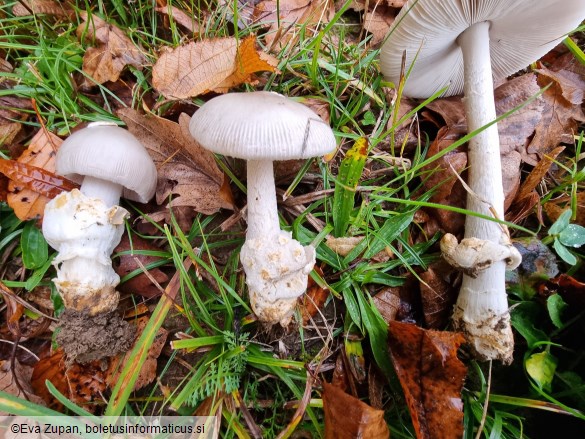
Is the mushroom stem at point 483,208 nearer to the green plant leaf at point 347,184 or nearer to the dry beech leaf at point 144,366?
the green plant leaf at point 347,184

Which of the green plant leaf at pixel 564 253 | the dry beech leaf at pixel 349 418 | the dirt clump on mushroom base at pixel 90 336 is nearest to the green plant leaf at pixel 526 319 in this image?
the green plant leaf at pixel 564 253

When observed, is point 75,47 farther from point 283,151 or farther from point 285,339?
point 285,339

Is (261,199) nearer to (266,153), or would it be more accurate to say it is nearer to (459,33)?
(266,153)

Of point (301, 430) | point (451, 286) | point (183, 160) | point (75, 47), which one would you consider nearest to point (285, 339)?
point (301, 430)

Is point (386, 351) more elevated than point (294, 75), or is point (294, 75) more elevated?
point (294, 75)

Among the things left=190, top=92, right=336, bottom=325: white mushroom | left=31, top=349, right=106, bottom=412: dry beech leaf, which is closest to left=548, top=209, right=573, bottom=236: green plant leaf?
left=190, top=92, right=336, bottom=325: white mushroom

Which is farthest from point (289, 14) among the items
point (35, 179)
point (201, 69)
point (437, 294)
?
point (437, 294)

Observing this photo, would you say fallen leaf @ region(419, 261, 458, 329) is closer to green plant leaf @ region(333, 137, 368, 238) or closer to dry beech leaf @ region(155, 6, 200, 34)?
green plant leaf @ region(333, 137, 368, 238)
